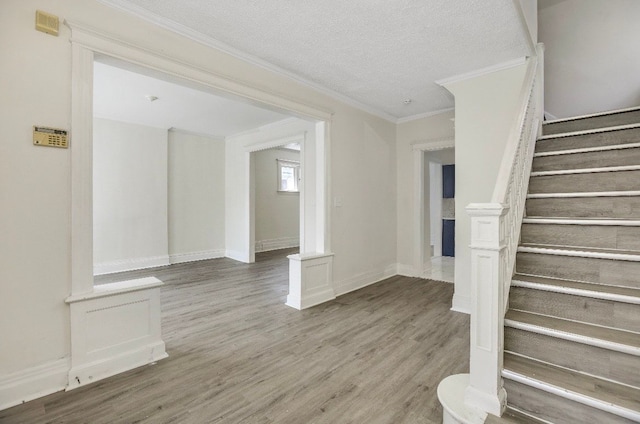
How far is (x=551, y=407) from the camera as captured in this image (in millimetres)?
1479

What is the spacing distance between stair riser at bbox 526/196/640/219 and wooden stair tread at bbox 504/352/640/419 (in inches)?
51.7

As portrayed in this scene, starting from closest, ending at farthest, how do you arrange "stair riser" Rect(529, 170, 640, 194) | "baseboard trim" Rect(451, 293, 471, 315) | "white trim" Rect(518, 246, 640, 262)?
"white trim" Rect(518, 246, 640, 262) → "stair riser" Rect(529, 170, 640, 194) → "baseboard trim" Rect(451, 293, 471, 315)

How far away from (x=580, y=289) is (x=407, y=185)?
10.6ft

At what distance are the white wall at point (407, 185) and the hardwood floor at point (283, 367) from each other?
3.84 feet

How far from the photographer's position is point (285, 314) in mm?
3238

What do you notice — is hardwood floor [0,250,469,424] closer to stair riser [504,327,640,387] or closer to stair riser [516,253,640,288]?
stair riser [504,327,640,387]

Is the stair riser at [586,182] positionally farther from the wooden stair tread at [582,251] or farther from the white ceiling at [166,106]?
the white ceiling at [166,106]

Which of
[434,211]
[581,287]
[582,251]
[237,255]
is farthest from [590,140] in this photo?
[237,255]

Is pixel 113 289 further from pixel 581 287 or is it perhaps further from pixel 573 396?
pixel 581 287

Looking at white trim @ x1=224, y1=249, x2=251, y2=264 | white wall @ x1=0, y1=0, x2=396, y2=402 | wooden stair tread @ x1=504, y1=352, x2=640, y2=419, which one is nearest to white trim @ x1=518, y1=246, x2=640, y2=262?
wooden stair tread @ x1=504, y1=352, x2=640, y2=419

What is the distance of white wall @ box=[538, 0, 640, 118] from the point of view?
3643mm

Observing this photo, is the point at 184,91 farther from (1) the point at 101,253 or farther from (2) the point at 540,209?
(2) the point at 540,209

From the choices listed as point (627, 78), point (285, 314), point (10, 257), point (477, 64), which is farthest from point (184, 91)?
point (627, 78)

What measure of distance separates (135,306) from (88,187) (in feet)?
3.09
